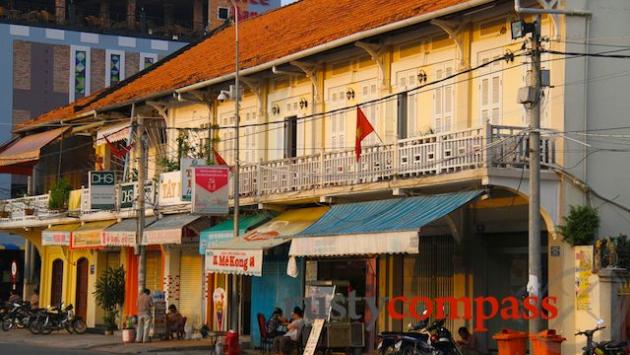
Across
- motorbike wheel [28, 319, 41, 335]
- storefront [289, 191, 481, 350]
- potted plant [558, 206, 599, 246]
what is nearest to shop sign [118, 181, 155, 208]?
motorbike wheel [28, 319, 41, 335]

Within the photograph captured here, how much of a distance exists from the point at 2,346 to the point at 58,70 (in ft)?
96.1

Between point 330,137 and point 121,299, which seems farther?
point 121,299

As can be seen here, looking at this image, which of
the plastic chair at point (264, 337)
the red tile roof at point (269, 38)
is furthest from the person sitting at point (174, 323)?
the red tile roof at point (269, 38)

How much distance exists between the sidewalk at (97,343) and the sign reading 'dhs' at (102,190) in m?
4.27

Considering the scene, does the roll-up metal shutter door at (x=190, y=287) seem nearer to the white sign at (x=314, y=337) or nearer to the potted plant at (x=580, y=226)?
the white sign at (x=314, y=337)

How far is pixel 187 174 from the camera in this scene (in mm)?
34281

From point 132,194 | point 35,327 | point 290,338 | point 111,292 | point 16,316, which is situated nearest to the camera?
point 290,338

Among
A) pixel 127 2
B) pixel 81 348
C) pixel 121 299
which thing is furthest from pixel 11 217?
pixel 127 2

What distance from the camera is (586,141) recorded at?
79.9ft

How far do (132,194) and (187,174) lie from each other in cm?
544

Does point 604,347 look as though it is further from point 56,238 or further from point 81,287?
point 81,287

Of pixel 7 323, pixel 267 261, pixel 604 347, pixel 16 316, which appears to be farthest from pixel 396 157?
pixel 7 323

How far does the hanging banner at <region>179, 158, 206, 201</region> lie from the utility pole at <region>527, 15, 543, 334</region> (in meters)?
14.2

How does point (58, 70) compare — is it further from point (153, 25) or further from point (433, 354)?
point (433, 354)
